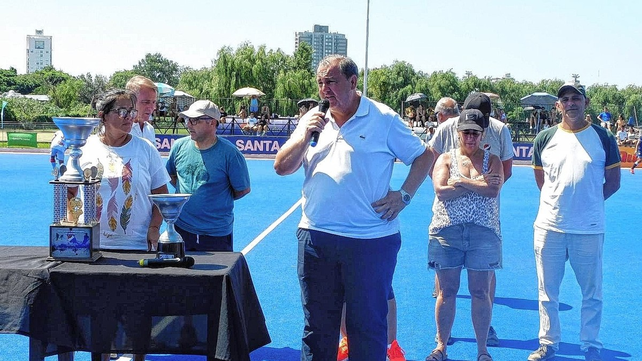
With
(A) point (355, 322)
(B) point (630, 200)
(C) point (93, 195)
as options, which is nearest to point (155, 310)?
(C) point (93, 195)

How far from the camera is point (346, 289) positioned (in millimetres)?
4070

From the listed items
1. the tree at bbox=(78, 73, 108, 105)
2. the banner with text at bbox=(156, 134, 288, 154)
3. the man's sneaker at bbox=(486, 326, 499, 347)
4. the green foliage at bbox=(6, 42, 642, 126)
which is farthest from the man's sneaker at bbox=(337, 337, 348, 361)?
the tree at bbox=(78, 73, 108, 105)

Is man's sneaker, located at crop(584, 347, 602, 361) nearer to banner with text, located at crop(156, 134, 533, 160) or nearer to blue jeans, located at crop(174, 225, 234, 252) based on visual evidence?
blue jeans, located at crop(174, 225, 234, 252)

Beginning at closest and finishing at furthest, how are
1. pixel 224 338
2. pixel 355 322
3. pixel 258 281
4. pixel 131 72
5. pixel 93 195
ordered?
pixel 224 338 → pixel 93 195 → pixel 355 322 → pixel 258 281 → pixel 131 72

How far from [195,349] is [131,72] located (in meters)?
135

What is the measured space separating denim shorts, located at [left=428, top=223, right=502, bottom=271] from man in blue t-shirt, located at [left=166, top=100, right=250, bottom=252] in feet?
4.90

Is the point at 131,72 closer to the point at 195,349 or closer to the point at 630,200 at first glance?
the point at 630,200

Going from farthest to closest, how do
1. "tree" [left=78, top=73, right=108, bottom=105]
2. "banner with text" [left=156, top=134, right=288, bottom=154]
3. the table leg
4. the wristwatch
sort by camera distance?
"tree" [left=78, top=73, right=108, bottom=105] → "banner with text" [left=156, top=134, right=288, bottom=154] → the wristwatch → the table leg

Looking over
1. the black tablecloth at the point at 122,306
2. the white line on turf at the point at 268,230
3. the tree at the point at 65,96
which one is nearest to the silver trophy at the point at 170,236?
the black tablecloth at the point at 122,306

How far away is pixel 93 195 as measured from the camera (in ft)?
12.6

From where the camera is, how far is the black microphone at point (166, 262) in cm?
367

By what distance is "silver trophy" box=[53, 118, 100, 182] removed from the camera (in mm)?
3664

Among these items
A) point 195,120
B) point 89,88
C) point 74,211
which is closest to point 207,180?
point 195,120

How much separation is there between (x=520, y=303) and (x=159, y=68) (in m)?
Answer: 139
